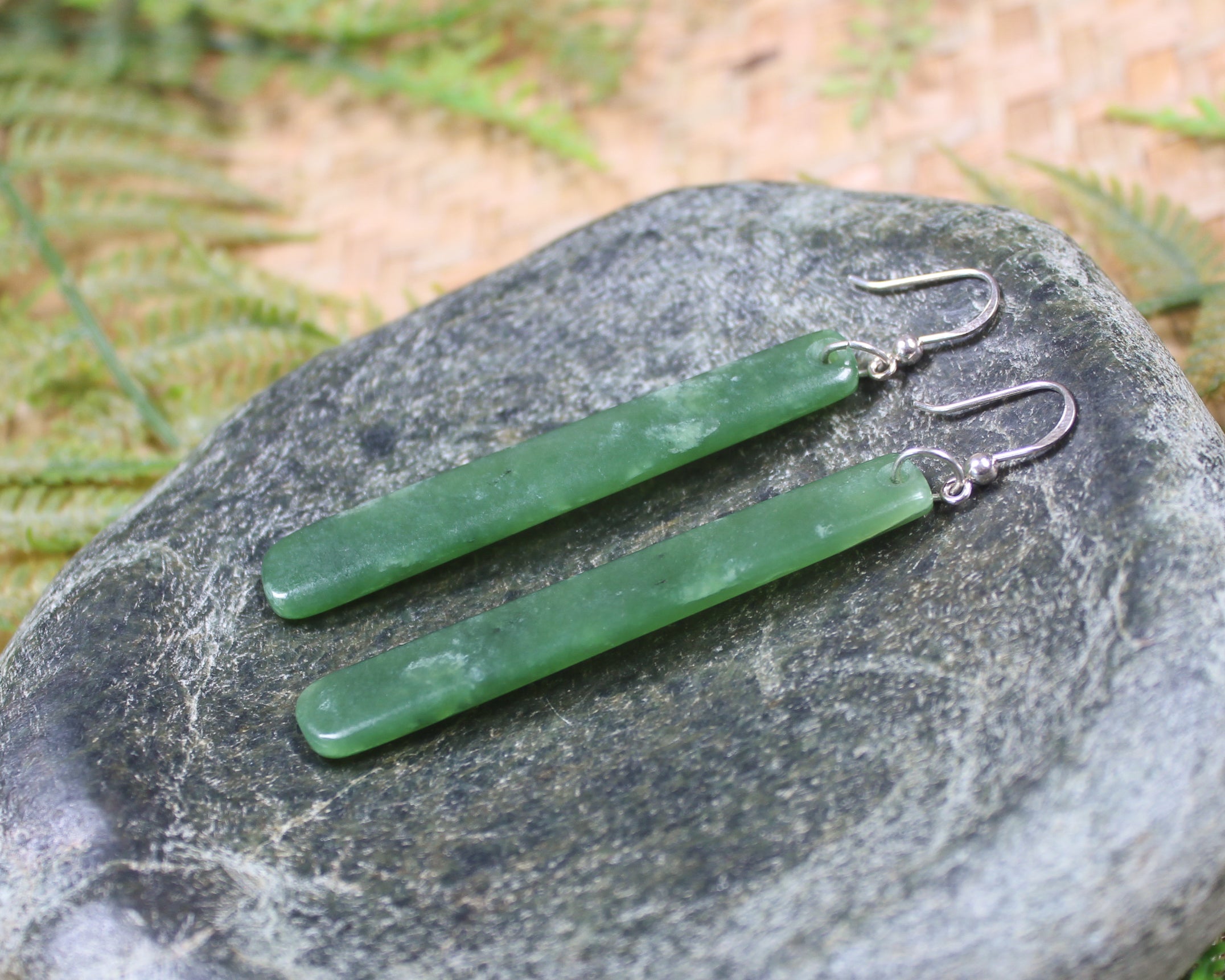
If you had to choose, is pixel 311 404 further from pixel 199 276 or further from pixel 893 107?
pixel 893 107

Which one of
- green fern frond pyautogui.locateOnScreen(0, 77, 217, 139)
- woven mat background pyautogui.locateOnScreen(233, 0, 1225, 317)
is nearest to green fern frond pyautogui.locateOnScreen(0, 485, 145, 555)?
woven mat background pyautogui.locateOnScreen(233, 0, 1225, 317)

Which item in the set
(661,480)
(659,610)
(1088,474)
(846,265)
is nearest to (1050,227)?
(846,265)

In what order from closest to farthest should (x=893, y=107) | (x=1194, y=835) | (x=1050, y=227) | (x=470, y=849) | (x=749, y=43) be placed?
(x=1194, y=835), (x=470, y=849), (x=1050, y=227), (x=893, y=107), (x=749, y=43)

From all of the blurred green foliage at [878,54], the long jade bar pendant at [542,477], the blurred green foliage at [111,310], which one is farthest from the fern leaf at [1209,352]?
the blurred green foliage at [111,310]

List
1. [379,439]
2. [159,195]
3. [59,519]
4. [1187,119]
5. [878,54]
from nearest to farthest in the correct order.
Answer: [379,439]
[59,519]
[1187,119]
[878,54]
[159,195]

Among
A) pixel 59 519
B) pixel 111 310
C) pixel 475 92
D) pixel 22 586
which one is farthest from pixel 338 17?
pixel 22 586

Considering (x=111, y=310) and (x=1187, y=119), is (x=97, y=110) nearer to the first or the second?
(x=111, y=310)
